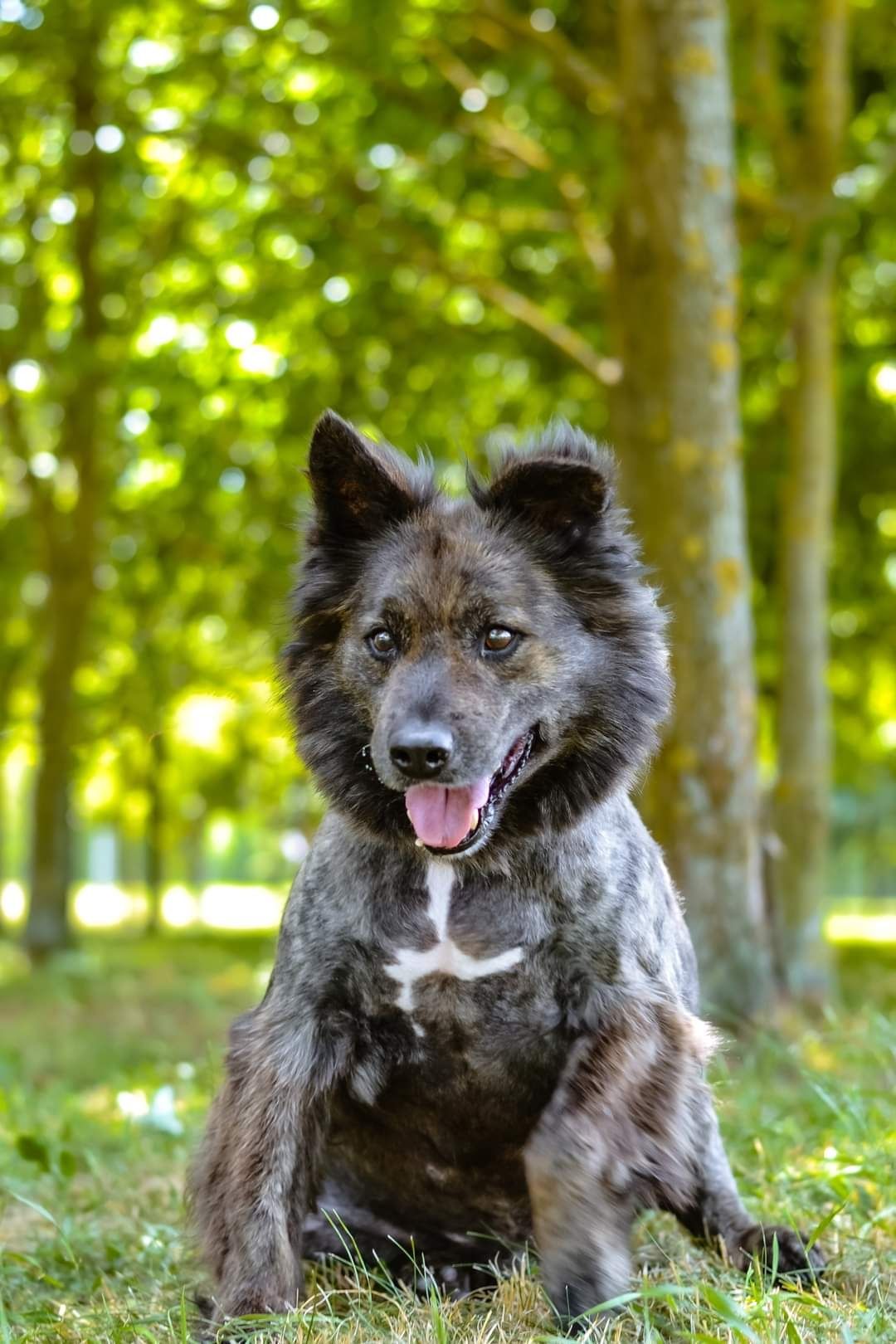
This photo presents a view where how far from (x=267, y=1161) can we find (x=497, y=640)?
4.50 feet

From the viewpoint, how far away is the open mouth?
138 inches

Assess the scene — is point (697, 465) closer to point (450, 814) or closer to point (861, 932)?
point (450, 814)

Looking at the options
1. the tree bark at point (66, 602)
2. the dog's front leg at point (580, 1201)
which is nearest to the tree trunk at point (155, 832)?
the tree bark at point (66, 602)

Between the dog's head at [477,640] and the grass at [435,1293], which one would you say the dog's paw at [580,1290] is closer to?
the grass at [435,1293]

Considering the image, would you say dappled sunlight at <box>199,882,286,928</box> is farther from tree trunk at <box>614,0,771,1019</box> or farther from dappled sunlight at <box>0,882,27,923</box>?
tree trunk at <box>614,0,771,1019</box>

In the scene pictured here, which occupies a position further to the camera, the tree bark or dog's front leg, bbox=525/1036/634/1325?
the tree bark

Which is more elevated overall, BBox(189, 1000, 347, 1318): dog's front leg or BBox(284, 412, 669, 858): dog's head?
BBox(284, 412, 669, 858): dog's head

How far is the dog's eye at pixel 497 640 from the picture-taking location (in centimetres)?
370

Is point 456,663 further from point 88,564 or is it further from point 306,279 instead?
point 88,564

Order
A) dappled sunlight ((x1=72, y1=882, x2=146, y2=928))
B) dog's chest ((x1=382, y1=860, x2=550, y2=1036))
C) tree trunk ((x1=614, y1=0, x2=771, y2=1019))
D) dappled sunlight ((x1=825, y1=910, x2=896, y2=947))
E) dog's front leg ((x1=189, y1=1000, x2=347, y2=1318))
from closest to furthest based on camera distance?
dog's front leg ((x1=189, y1=1000, x2=347, y2=1318)) → dog's chest ((x1=382, y1=860, x2=550, y2=1036)) → tree trunk ((x1=614, y1=0, x2=771, y2=1019)) → dappled sunlight ((x1=825, y1=910, x2=896, y2=947)) → dappled sunlight ((x1=72, y1=882, x2=146, y2=928))

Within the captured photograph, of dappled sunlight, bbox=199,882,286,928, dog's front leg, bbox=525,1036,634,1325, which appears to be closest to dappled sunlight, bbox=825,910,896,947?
dappled sunlight, bbox=199,882,286,928

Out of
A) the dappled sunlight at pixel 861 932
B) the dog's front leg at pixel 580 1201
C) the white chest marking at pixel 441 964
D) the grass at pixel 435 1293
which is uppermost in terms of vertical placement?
the white chest marking at pixel 441 964

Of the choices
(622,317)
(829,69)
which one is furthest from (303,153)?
(622,317)

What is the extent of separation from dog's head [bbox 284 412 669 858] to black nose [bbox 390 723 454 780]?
3cm
